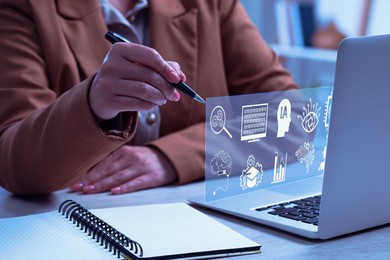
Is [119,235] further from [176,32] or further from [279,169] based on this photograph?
[176,32]

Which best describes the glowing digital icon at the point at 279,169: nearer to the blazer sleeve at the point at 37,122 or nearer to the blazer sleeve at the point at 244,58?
the blazer sleeve at the point at 37,122

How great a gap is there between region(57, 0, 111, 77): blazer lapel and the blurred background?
1819 mm

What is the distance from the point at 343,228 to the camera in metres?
0.86

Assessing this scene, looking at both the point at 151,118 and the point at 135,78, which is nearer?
the point at 135,78

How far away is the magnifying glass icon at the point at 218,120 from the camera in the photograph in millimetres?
905

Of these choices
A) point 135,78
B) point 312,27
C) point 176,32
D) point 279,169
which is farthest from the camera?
point 312,27

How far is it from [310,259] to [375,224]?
0.57 ft

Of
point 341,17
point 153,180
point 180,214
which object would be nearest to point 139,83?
point 180,214

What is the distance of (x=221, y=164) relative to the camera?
0.94 m

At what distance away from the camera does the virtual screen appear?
3.01ft

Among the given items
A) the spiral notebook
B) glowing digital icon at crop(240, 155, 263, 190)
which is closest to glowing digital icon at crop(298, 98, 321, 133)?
glowing digital icon at crop(240, 155, 263, 190)

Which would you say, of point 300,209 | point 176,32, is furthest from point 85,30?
point 300,209

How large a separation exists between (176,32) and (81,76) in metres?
0.26

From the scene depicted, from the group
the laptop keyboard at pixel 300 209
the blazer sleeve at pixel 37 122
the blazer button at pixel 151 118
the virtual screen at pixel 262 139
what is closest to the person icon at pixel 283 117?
the virtual screen at pixel 262 139
